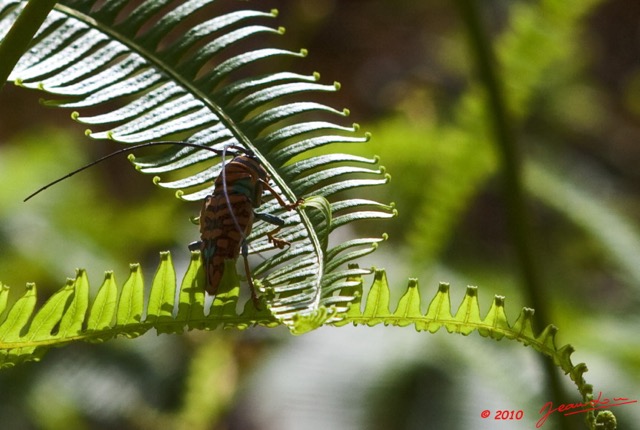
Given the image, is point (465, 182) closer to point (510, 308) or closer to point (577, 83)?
point (510, 308)

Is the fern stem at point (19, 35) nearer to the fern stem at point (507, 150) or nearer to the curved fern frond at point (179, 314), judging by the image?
the curved fern frond at point (179, 314)

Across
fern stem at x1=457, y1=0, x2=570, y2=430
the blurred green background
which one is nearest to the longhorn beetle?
fern stem at x1=457, y1=0, x2=570, y2=430

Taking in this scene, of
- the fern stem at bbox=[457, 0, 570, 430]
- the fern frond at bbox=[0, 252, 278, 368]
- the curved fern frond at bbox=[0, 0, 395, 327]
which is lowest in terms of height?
the fern frond at bbox=[0, 252, 278, 368]

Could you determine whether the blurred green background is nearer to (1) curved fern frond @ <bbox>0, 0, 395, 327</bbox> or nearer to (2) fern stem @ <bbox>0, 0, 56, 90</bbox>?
(1) curved fern frond @ <bbox>0, 0, 395, 327</bbox>

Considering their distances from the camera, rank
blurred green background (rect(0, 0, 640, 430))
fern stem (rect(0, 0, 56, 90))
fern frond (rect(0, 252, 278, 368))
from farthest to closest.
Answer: blurred green background (rect(0, 0, 640, 430))
fern frond (rect(0, 252, 278, 368))
fern stem (rect(0, 0, 56, 90))

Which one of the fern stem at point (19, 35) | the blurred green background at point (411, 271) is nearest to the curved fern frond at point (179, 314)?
the fern stem at point (19, 35)

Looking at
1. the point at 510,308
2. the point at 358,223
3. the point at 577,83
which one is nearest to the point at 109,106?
the point at 358,223

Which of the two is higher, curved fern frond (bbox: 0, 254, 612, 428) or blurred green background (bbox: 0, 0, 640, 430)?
blurred green background (bbox: 0, 0, 640, 430)
